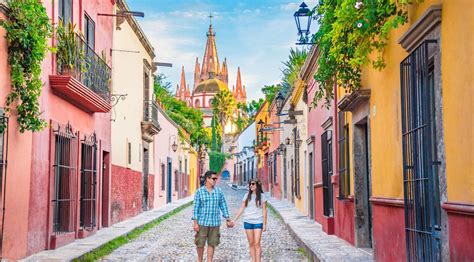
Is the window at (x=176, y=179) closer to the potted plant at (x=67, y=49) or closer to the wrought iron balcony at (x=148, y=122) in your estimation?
the wrought iron balcony at (x=148, y=122)

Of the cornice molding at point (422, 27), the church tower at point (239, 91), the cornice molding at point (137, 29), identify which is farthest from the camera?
the church tower at point (239, 91)

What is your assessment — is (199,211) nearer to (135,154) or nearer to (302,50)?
(135,154)

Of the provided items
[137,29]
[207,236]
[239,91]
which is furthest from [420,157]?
[239,91]

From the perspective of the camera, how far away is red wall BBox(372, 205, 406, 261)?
7738 mm

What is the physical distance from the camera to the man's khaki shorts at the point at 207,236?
950cm

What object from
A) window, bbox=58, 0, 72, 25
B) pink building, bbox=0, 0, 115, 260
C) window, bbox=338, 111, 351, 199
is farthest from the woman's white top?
window, bbox=58, 0, 72, 25

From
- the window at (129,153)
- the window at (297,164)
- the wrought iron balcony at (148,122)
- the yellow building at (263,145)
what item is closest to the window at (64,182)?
the window at (129,153)

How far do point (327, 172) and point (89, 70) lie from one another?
6.06 meters

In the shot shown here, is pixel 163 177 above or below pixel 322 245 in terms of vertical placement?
above

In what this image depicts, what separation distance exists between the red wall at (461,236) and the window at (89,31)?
36.0ft

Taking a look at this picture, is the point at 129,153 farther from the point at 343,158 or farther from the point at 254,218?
the point at 254,218

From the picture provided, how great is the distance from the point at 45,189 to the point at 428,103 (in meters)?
7.70

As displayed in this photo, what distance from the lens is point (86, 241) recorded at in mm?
13211

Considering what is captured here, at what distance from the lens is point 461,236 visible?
17.4 ft
